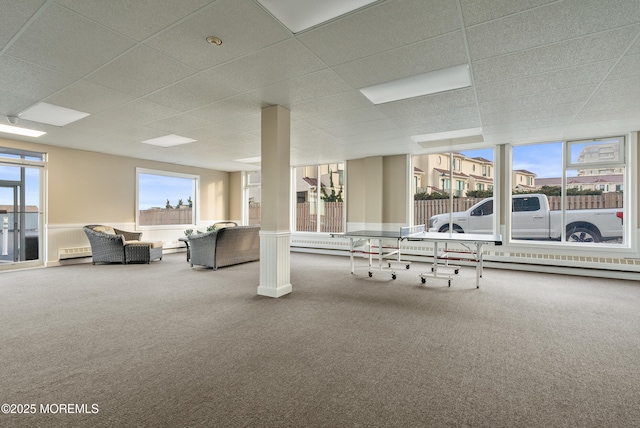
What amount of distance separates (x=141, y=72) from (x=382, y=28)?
8.08 feet

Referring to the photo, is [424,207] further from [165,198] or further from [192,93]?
[165,198]

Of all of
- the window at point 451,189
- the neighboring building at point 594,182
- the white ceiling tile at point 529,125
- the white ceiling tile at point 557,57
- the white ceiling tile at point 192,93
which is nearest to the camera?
the white ceiling tile at point 557,57

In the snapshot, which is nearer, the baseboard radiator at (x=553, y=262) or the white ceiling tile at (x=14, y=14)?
the white ceiling tile at (x=14, y=14)

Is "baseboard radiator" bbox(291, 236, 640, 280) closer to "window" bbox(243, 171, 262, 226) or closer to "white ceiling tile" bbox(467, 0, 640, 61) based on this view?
"white ceiling tile" bbox(467, 0, 640, 61)

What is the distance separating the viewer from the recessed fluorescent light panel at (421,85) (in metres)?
3.18

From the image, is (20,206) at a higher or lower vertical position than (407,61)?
lower

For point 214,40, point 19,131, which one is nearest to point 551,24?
point 214,40

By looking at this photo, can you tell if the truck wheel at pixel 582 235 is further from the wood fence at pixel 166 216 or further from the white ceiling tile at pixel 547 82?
the wood fence at pixel 166 216

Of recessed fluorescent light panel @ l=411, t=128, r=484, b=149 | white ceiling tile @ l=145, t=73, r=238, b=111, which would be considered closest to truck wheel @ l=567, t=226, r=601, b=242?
recessed fluorescent light panel @ l=411, t=128, r=484, b=149

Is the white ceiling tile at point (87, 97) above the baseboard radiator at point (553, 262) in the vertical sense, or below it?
above

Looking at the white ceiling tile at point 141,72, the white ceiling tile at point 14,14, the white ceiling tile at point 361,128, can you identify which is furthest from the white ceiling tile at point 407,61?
the white ceiling tile at point 14,14

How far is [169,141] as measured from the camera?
6156mm

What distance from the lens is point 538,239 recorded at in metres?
6.11

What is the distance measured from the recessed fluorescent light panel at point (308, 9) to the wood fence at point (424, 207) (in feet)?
19.1
